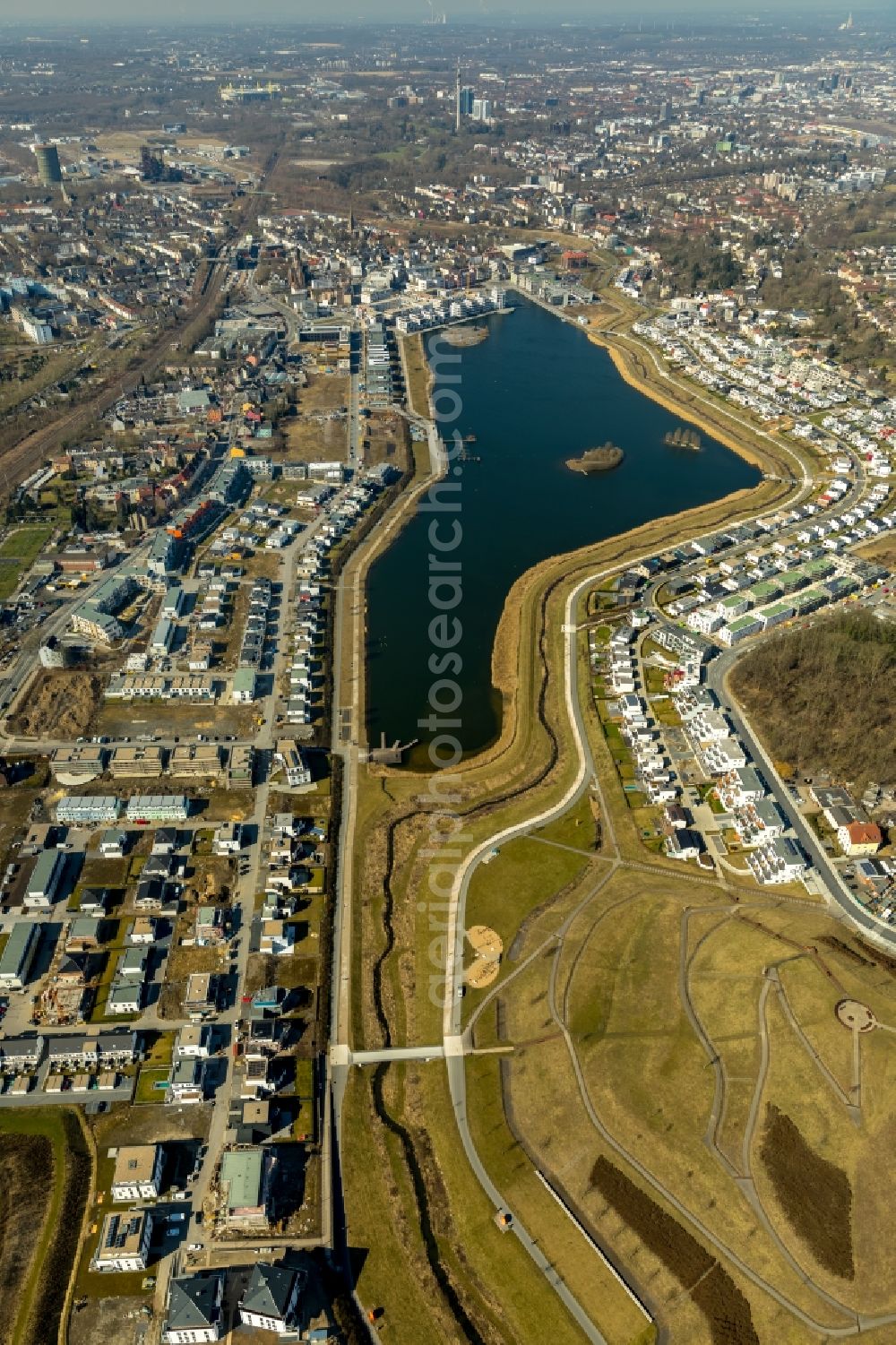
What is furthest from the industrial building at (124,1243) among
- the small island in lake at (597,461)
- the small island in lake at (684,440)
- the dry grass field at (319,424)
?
the small island in lake at (684,440)

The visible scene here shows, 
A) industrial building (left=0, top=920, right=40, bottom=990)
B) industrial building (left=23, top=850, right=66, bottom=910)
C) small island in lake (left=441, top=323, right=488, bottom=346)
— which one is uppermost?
small island in lake (left=441, top=323, right=488, bottom=346)

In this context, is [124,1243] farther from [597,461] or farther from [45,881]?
[597,461]

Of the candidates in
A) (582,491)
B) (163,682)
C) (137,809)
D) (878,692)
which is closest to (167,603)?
(163,682)

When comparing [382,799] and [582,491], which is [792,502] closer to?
[582,491]

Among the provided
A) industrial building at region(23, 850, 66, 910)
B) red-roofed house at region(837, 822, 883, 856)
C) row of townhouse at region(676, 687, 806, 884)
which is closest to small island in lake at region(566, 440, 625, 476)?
row of townhouse at region(676, 687, 806, 884)

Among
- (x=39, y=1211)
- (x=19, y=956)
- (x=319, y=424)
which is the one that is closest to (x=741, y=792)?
(x=19, y=956)

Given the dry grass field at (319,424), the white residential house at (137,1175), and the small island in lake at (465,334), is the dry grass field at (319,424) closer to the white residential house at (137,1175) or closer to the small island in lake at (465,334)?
the small island in lake at (465,334)

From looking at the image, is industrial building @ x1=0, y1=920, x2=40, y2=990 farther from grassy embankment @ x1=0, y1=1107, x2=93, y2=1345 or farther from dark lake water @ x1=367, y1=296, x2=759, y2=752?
dark lake water @ x1=367, y1=296, x2=759, y2=752
